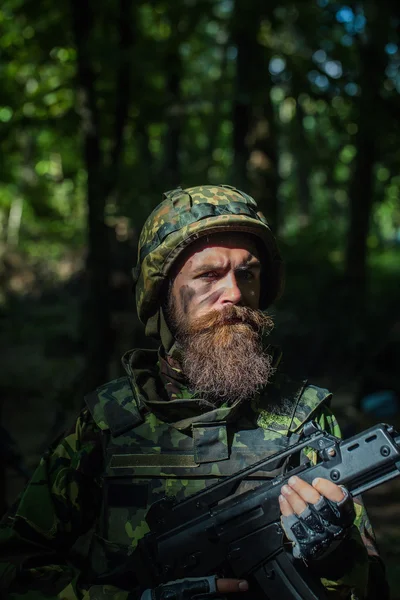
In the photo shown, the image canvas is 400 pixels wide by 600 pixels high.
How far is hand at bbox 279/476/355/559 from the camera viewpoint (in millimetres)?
2014

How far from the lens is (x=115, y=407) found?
2.55m

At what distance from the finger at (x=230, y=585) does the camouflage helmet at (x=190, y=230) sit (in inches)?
47.7

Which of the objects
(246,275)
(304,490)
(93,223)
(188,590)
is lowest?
(188,590)

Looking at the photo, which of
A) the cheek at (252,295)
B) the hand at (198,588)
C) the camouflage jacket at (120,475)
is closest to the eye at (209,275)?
the cheek at (252,295)

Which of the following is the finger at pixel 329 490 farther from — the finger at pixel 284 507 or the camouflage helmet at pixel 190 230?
the camouflage helmet at pixel 190 230

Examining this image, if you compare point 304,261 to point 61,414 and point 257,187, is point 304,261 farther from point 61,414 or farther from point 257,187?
point 61,414

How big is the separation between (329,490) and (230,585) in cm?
45

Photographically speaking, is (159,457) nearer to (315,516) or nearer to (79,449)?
(79,449)

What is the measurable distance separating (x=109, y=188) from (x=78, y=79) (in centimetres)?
105

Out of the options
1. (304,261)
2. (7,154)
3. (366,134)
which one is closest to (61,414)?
(7,154)

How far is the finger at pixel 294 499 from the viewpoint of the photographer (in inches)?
81.0

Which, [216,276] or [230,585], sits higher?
[216,276]

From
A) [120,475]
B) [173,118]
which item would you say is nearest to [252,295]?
[120,475]

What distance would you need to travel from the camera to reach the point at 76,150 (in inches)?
426
